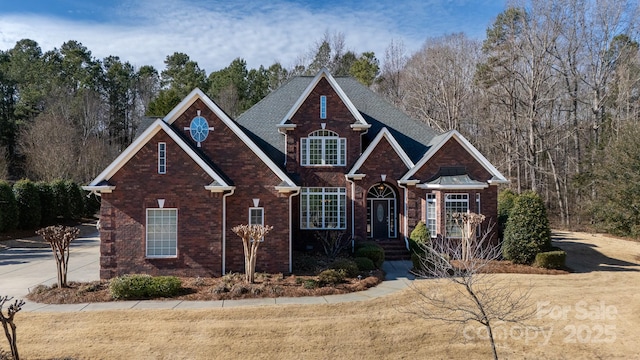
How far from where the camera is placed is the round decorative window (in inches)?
620

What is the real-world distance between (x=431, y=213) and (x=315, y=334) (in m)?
11.0

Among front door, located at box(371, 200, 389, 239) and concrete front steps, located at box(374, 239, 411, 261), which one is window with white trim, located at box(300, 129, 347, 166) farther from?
concrete front steps, located at box(374, 239, 411, 261)

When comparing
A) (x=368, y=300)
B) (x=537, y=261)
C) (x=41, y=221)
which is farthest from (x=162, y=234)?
(x=41, y=221)

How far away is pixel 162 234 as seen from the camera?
14734mm

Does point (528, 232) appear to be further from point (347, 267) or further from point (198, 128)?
point (198, 128)

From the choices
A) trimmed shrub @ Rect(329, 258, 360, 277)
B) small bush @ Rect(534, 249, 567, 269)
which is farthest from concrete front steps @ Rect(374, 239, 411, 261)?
small bush @ Rect(534, 249, 567, 269)

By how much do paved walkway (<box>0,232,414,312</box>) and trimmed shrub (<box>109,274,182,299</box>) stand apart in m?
0.31

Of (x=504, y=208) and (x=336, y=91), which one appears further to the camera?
(x=504, y=208)

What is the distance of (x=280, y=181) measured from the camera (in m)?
15.6

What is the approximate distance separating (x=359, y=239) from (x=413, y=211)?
3070mm

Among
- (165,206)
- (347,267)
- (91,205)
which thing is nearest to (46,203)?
(91,205)

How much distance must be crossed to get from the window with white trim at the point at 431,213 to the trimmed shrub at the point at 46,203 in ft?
98.0

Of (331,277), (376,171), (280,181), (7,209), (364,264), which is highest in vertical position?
(376,171)

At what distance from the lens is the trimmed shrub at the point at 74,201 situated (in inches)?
1359
